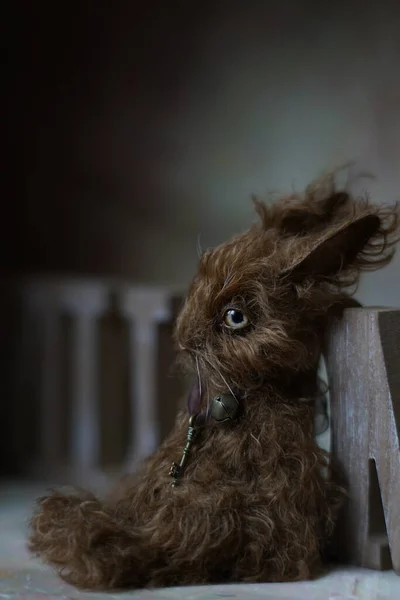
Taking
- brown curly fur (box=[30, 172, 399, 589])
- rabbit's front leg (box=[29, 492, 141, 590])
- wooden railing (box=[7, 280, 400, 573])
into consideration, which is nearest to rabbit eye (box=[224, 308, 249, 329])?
brown curly fur (box=[30, 172, 399, 589])

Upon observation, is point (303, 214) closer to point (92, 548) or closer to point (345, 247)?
point (345, 247)

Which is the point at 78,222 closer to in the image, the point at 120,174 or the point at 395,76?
the point at 120,174

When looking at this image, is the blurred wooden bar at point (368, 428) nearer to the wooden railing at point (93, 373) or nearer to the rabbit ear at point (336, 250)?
the rabbit ear at point (336, 250)

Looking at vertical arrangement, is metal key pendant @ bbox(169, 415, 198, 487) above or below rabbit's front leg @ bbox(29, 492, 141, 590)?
above

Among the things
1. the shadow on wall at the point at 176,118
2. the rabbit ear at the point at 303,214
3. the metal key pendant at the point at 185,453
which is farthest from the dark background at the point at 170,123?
the metal key pendant at the point at 185,453

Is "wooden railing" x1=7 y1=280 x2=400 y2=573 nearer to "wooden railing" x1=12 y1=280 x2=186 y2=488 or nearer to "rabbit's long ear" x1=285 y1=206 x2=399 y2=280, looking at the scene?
"wooden railing" x1=12 y1=280 x2=186 y2=488

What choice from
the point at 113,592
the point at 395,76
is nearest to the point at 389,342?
the point at 113,592

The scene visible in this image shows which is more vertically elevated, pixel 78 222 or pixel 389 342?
pixel 78 222
